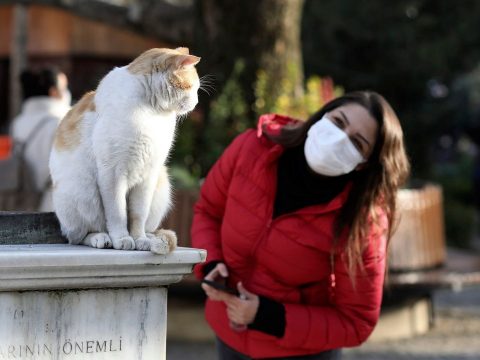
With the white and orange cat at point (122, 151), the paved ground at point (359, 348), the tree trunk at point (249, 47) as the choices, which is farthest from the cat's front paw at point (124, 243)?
the tree trunk at point (249, 47)

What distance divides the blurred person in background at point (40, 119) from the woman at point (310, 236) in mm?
2564

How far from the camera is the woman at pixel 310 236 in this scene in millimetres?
3340

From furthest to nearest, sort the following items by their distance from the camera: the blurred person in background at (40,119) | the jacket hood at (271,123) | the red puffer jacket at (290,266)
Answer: the blurred person in background at (40,119)
the jacket hood at (271,123)
the red puffer jacket at (290,266)

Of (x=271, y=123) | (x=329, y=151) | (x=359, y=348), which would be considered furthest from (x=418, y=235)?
(x=329, y=151)

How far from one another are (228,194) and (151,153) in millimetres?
909

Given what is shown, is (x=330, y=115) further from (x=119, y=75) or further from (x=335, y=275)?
(x=119, y=75)

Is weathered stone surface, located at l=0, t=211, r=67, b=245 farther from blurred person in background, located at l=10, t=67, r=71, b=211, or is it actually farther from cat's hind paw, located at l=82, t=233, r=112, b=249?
blurred person in background, located at l=10, t=67, r=71, b=211

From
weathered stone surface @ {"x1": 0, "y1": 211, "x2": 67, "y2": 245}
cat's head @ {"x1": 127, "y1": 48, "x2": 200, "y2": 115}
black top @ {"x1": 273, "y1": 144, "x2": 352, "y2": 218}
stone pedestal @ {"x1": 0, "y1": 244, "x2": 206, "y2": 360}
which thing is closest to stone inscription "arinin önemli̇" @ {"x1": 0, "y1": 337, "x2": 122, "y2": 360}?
stone pedestal @ {"x1": 0, "y1": 244, "x2": 206, "y2": 360}

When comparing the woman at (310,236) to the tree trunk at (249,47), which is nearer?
the woman at (310,236)

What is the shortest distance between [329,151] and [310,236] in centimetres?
32

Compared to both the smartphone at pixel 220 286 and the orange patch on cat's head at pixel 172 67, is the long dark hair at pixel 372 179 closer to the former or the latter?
the smartphone at pixel 220 286

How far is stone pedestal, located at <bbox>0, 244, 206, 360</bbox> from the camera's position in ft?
7.88

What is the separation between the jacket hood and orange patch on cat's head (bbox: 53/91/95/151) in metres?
0.94

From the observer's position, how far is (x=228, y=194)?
3.53m
